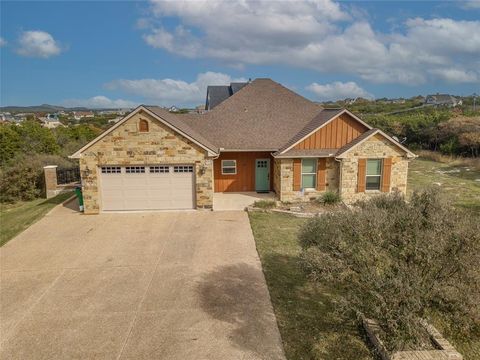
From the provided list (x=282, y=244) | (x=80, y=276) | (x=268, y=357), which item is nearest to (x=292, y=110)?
(x=282, y=244)

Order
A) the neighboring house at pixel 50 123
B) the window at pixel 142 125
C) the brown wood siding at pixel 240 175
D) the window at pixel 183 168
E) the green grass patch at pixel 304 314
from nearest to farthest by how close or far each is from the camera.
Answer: the green grass patch at pixel 304 314 → the window at pixel 142 125 → the window at pixel 183 168 → the brown wood siding at pixel 240 175 → the neighboring house at pixel 50 123

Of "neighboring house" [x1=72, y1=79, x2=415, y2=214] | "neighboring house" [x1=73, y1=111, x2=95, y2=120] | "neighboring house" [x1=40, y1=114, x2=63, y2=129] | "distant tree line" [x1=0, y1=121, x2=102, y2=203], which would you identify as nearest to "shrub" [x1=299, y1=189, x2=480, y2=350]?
"neighboring house" [x1=72, y1=79, x2=415, y2=214]

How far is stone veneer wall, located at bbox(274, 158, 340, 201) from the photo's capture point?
1756cm

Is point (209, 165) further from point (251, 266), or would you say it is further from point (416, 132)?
point (416, 132)

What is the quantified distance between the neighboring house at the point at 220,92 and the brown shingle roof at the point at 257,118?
6.01m

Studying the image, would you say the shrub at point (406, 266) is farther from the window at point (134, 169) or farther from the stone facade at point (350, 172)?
the window at point (134, 169)

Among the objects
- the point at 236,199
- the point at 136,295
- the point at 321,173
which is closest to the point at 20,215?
the point at 236,199

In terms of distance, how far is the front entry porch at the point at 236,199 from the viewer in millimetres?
17189

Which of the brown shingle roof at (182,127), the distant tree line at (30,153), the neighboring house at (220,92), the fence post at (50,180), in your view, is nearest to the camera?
the brown shingle roof at (182,127)

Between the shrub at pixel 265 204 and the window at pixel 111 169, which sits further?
the shrub at pixel 265 204

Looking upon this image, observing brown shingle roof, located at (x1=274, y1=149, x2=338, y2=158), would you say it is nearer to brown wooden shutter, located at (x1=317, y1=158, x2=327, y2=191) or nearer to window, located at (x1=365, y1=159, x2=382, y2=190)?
brown wooden shutter, located at (x1=317, y1=158, x2=327, y2=191)

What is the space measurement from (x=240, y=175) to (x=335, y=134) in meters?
5.61

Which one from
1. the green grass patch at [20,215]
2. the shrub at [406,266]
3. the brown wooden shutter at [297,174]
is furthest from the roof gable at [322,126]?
the green grass patch at [20,215]

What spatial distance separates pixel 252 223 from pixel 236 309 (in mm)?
6654
